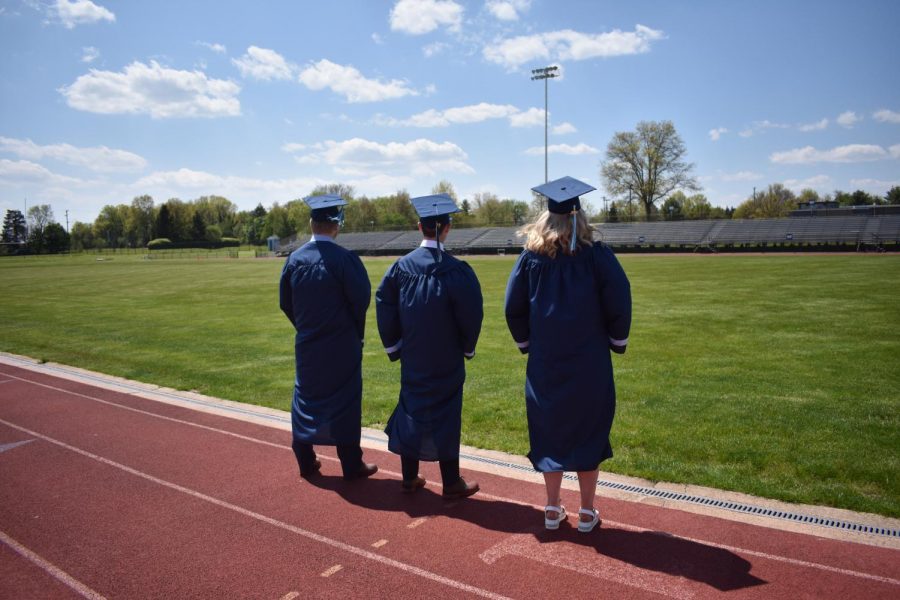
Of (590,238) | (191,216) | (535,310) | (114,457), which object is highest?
(191,216)

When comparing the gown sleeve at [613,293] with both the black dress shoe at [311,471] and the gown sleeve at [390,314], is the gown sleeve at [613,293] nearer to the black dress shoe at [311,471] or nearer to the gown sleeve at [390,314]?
the gown sleeve at [390,314]

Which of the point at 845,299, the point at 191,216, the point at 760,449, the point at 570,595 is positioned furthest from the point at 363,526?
the point at 191,216

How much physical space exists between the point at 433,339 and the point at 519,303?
763 millimetres

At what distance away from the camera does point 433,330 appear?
172 inches

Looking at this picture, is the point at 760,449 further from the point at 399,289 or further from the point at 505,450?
the point at 399,289

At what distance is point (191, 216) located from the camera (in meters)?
109

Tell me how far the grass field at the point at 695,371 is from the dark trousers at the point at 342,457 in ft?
4.24

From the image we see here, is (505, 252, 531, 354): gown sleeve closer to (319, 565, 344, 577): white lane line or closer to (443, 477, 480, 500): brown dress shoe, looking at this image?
(443, 477, 480, 500): brown dress shoe

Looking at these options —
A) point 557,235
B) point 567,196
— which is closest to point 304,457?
point 557,235

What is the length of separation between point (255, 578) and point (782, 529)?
11.2 ft

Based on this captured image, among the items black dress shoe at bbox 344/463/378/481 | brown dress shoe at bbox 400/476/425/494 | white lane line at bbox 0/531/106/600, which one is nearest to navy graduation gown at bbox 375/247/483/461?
brown dress shoe at bbox 400/476/425/494

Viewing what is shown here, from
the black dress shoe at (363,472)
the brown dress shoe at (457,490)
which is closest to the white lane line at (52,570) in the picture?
the black dress shoe at (363,472)

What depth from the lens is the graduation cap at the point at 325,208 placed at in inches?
198

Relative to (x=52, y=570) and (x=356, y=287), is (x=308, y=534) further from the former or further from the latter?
(x=356, y=287)
